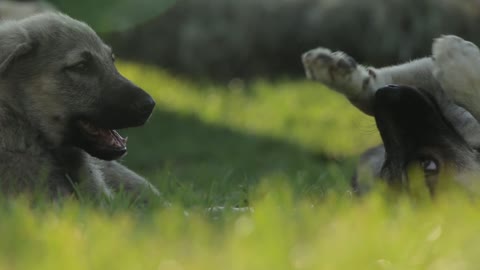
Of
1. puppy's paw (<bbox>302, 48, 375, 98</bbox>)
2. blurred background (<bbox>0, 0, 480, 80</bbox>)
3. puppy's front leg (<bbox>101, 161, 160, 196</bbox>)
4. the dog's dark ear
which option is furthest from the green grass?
blurred background (<bbox>0, 0, 480, 80</bbox>)

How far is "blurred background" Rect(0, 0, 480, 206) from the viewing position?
374 inches

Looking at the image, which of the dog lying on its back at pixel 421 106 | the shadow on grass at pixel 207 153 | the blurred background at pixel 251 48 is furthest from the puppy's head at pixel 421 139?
the blurred background at pixel 251 48

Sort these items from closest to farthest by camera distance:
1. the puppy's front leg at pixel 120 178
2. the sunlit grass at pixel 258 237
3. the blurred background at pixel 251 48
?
the sunlit grass at pixel 258 237 < the puppy's front leg at pixel 120 178 < the blurred background at pixel 251 48

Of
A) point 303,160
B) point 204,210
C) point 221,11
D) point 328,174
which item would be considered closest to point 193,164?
point 303,160

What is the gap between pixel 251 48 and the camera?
11.0m

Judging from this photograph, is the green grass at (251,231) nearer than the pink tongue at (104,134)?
Yes

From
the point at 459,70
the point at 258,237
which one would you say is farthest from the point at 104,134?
the point at 258,237

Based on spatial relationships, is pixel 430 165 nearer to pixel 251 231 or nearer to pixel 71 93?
pixel 251 231

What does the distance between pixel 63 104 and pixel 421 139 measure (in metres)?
1.51

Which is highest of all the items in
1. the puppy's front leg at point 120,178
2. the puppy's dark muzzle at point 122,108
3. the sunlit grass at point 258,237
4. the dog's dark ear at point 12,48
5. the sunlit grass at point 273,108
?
the sunlit grass at point 258,237

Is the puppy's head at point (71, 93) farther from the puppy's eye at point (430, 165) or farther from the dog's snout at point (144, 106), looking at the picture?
the puppy's eye at point (430, 165)

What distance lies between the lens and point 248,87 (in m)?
10.9

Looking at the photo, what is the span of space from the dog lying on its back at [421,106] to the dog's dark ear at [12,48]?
1175mm

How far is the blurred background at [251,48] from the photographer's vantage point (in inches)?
374
